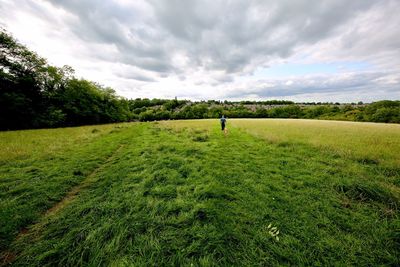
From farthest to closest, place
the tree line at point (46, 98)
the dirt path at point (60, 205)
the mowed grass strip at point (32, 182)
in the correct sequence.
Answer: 1. the tree line at point (46, 98)
2. the mowed grass strip at point (32, 182)
3. the dirt path at point (60, 205)

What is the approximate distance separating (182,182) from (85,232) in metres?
3.31

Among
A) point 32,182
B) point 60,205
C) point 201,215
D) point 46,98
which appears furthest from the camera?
point 46,98

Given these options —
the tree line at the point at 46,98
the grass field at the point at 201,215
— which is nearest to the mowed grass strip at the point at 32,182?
the grass field at the point at 201,215

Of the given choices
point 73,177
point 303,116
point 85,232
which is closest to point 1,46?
point 73,177

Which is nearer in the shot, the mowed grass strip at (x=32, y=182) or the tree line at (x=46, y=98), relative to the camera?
the mowed grass strip at (x=32, y=182)

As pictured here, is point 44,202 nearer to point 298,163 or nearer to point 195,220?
point 195,220

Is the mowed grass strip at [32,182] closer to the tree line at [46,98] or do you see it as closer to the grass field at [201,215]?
the grass field at [201,215]

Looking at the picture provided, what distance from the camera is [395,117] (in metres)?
57.2

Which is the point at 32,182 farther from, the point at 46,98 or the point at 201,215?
the point at 46,98

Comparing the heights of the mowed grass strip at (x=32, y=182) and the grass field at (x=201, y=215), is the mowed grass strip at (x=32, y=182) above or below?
above

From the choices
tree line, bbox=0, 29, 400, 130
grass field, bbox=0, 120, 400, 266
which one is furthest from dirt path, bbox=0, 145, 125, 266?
tree line, bbox=0, 29, 400, 130

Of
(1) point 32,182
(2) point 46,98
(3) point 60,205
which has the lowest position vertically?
(3) point 60,205

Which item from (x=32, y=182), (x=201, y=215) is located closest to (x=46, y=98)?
(x=32, y=182)

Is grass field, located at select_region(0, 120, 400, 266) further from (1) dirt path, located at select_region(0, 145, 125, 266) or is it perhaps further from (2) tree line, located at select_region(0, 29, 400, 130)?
(2) tree line, located at select_region(0, 29, 400, 130)
